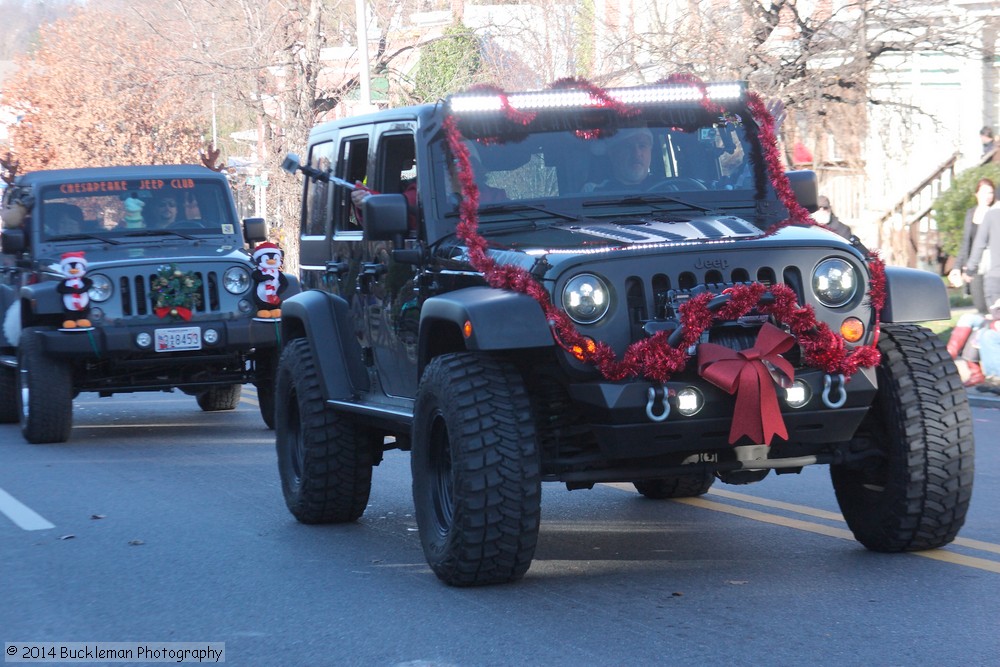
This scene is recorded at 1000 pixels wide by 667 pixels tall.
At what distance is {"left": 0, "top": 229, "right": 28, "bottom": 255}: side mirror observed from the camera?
13539 millimetres

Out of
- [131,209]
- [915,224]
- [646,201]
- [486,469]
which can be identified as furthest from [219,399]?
[915,224]

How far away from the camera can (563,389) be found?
258 inches

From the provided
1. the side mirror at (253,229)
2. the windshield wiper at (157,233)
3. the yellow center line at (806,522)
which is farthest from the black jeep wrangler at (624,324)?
the windshield wiper at (157,233)

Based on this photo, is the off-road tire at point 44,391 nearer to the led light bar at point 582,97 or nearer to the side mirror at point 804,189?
the led light bar at point 582,97

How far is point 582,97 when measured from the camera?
7488 mm

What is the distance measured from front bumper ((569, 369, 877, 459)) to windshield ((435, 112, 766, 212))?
55.9 inches

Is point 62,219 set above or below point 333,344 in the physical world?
above

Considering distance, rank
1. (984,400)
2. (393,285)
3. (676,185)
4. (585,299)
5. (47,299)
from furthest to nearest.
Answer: (984,400) → (47,299) → (393,285) → (676,185) → (585,299)

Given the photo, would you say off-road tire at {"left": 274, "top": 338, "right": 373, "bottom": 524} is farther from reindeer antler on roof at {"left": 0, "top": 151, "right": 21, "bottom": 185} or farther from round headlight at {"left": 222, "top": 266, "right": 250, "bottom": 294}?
reindeer antler on roof at {"left": 0, "top": 151, "right": 21, "bottom": 185}

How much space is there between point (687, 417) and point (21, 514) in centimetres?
485

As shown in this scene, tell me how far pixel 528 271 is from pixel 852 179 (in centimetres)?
2228

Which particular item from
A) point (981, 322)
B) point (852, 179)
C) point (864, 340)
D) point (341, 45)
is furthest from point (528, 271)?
point (341, 45)

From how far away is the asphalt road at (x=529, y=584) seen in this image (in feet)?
18.5

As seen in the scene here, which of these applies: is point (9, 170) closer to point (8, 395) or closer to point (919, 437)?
point (8, 395)
